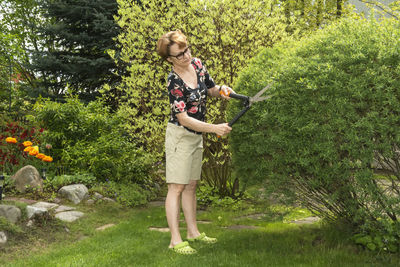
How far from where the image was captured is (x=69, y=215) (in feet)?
17.7

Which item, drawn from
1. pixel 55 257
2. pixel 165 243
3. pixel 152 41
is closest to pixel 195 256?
pixel 165 243

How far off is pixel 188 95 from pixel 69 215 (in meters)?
2.64

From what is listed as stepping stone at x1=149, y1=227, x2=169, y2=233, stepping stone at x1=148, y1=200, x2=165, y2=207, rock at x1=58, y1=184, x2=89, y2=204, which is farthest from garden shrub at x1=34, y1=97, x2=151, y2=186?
stepping stone at x1=149, y1=227, x2=169, y2=233

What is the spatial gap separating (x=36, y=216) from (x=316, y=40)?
12.3 feet

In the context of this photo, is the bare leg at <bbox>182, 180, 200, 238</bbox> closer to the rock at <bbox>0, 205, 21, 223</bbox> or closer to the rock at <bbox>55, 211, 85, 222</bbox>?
the rock at <bbox>55, 211, 85, 222</bbox>

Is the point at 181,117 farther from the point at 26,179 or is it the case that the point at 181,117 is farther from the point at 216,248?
the point at 26,179

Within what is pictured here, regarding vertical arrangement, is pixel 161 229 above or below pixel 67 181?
below

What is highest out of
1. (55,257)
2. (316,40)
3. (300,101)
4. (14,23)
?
(14,23)

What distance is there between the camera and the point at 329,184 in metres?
3.67

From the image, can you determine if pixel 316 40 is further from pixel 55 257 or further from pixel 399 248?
pixel 55 257

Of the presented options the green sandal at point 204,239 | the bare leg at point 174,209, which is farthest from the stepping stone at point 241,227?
the bare leg at point 174,209

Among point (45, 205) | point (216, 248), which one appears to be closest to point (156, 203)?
point (45, 205)

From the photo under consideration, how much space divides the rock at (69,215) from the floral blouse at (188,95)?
224 cm

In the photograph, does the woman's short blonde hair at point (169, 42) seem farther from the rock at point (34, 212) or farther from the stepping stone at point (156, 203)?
the stepping stone at point (156, 203)
